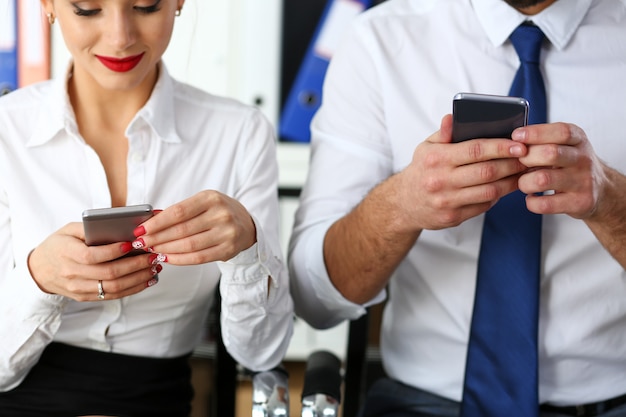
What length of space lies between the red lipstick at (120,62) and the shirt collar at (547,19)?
62cm

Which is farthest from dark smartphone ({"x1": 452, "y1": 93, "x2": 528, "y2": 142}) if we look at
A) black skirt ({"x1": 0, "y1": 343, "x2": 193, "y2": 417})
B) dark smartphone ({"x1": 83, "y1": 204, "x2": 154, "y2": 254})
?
black skirt ({"x1": 0, "y1": 343, "x2": 193, "y2": 417})

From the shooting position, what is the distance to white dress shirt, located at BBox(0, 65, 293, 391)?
1471 mm

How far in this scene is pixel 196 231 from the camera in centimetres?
133

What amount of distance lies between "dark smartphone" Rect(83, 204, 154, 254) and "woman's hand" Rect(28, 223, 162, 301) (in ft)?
0.04

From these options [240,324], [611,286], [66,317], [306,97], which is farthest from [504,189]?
[306,97]

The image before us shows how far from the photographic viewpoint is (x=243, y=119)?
1649 millimetres

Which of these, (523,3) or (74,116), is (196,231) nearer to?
(74,116)

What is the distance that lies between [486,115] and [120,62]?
2.05 ft

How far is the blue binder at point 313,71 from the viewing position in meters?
3.17

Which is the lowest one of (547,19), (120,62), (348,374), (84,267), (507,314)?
(348,374)

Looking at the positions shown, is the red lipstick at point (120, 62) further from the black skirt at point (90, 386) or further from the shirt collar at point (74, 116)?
the black skirt at point (90, 386)

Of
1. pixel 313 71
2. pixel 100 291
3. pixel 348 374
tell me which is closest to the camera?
pixel 100 291

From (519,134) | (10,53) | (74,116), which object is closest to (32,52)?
(10,53)

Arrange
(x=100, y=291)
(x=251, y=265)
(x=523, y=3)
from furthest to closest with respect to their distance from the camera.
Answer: (x=523, y=3) < (x=251, y=265) < (x=100, y=291)
